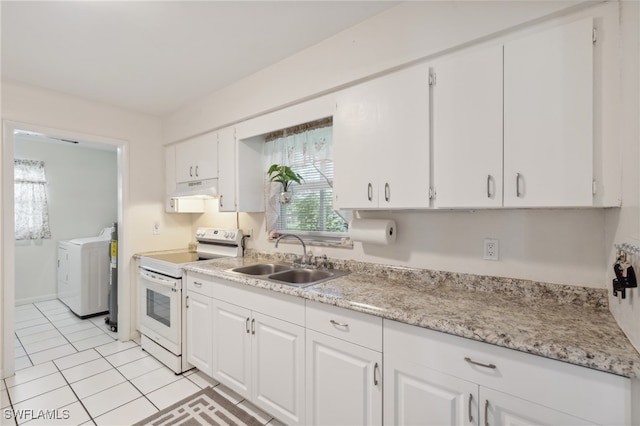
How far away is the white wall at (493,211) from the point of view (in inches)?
42.0

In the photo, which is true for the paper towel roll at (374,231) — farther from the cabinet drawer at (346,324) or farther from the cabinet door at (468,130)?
the cabinet drawer at (346,324)

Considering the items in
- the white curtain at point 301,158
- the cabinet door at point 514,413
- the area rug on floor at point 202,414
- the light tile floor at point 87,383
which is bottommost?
the light tile floor at point 87,383

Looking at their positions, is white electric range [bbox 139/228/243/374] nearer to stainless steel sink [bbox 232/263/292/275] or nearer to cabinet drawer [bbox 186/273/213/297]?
cabinet drawer [bbox 186/273/213/297]

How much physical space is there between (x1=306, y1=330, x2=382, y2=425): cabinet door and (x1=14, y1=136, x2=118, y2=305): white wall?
15.8 ft

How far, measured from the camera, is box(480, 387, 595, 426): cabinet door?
951 mm

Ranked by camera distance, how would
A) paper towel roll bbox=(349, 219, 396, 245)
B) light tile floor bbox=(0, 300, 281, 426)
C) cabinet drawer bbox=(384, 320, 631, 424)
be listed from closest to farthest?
1. cabinet drawer bbox=(384, 320, 631, 424)
2. paper towel roll bbox=(349, 219, 396, 245)
3. light tile floor bbox=(0, 300, 281, 426)

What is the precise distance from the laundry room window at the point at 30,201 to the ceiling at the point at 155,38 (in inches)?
92.1

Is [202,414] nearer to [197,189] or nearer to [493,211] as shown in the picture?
[197,189]

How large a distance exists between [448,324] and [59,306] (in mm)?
5209

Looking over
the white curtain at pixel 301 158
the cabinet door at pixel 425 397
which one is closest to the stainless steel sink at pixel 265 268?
the white curtain at pixel 301 158

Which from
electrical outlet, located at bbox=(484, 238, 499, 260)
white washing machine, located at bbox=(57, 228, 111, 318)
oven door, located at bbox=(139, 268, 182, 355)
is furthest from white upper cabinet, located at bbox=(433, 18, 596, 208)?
white washing machine, located at bbox=(57, 228, 111, 318)

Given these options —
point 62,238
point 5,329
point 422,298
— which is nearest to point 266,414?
point 422,298

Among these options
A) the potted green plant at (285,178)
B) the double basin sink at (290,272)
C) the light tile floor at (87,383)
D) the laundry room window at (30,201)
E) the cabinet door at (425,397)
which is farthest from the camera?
the laundry room window at (30,201)

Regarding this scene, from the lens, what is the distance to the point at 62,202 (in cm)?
445
